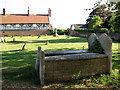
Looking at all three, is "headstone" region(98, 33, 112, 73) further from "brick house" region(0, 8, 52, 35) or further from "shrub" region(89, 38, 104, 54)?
"brick house" region(0, 8, 52, 35)

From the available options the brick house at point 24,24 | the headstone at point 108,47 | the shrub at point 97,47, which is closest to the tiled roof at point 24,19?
the brick house at point 24,24

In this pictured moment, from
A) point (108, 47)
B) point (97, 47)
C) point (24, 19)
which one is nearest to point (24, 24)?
point (24, 19)

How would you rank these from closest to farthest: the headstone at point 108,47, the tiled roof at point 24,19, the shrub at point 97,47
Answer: the headstone at point 108,47
the shrub at point 97,47
the tiled roof at point 24,19

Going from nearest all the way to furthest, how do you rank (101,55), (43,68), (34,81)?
1. (43,68)
2. (34,81)
3. (101,55)

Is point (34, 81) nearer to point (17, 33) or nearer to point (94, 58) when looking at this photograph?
point (94, 58)

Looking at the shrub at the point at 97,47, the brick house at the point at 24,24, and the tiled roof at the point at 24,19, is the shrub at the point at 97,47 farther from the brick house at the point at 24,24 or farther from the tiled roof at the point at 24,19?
the tiled roof at the point at 24,19

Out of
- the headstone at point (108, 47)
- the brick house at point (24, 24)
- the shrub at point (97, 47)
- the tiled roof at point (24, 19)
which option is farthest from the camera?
the tiled roof at point (24, 19)

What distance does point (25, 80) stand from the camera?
595 cm

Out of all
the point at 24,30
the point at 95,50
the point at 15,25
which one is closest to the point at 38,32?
the point at 24,30

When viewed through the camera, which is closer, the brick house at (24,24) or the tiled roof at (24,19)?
the brick house at (24,24)

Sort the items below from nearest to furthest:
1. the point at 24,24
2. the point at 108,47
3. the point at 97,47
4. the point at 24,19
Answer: the point at 108,47
the point at 97,47
the point at 24,24
the point at 24,19

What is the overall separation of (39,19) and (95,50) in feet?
169

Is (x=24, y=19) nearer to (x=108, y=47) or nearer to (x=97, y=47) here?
(x=97, y=47)

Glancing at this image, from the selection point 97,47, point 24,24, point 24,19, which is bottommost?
point 97,47
